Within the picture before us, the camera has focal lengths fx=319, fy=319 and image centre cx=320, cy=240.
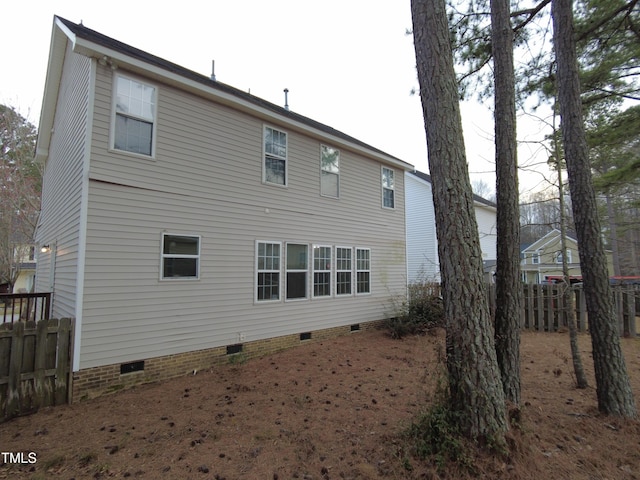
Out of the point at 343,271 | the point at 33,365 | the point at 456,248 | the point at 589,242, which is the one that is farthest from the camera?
the point at 343,271

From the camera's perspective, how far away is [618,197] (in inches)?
361

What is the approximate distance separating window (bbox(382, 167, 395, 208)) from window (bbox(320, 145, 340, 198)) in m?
2.24

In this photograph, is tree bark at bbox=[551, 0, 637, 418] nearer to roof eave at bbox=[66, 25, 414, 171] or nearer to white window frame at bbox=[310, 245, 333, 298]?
roof eave at bbox=[66, 25, 414, 171]

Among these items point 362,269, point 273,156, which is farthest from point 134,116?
point 362,269

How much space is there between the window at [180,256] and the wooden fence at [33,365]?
1654 mm

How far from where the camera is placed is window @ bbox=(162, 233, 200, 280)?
5914 millimetres

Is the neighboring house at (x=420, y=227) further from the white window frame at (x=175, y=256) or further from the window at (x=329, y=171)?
the white window frame at (x=175, y=256)

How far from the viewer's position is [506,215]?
146 inches

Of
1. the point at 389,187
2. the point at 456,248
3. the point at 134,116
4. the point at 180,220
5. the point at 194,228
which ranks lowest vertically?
the point at 456,248

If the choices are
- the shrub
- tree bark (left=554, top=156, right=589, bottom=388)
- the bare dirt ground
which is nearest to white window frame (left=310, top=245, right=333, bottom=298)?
the shrub

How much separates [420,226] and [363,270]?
980 centimetres

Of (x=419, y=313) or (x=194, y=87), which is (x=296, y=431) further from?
(x=419, y=313)

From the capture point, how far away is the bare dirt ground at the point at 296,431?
2852mm

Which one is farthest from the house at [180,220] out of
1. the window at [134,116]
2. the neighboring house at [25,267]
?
the neighboring house at [25,267]
